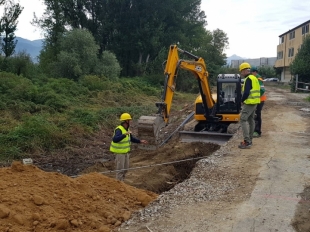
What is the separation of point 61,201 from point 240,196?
2970 mm

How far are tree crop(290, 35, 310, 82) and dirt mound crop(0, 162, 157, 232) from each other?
3248 centimetres

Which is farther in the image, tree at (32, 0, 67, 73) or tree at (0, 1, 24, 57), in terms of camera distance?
tree at (32, 0, 67, 73)

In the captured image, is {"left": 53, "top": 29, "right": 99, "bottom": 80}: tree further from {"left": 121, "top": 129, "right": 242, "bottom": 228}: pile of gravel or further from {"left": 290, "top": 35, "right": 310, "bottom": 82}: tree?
{"left": 121, "top": 129, "right": 242, "bottom": 228}: pile of gravel

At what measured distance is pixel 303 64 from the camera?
A: 1391 inches

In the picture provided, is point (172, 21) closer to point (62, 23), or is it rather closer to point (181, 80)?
point (181, 80)

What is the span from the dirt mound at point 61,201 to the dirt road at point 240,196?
407 millimetres

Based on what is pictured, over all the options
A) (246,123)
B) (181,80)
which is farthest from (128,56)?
(246,123)

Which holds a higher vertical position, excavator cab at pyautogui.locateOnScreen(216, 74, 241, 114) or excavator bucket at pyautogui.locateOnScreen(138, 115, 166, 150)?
excavator cab at pyautogui.locateOnScreen(216, 74, 241, 114)

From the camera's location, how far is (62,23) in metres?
39.3

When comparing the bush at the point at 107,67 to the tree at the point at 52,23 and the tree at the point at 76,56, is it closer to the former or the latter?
the tree at the point at 76,56

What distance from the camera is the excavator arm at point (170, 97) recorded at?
10.7 m

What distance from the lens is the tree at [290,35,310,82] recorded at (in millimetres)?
35375

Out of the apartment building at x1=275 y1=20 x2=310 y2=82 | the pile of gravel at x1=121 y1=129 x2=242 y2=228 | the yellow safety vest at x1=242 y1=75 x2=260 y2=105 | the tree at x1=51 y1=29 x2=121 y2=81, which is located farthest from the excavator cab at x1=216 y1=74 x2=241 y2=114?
the apartment building at x1=275 y1=20 x2=310 y2=82

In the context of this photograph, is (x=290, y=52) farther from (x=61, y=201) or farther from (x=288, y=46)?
(x=61, y=201)
